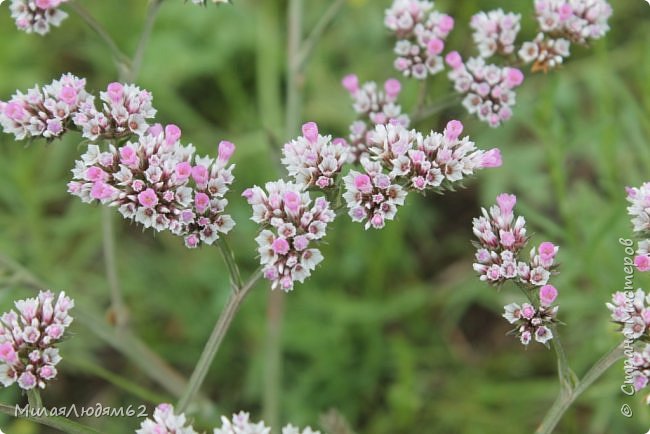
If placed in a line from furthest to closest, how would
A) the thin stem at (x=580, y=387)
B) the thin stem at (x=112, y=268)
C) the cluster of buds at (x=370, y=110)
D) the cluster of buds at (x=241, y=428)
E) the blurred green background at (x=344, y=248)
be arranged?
the blurred green background at (x=344, y=248)
the thin stem at (x=112, y=268)
the cluster of buds at (x=370, y=110)
the thin stem at (x=580, y=387)
the cluster of buds at (x=241, y=428)

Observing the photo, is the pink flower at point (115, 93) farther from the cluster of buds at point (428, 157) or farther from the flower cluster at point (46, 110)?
the cluster of buds at point (428, 157)

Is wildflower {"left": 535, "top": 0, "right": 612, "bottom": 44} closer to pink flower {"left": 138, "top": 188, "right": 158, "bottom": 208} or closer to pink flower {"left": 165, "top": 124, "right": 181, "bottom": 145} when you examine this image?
pink flower {"left": 165, "top": 124, "right": 181, "bottom": 145}

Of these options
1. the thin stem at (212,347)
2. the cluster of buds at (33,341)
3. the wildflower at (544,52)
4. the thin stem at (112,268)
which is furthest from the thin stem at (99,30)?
the wildflower at (544,52)

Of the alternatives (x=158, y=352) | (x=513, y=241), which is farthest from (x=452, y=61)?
(x=158, y=352)

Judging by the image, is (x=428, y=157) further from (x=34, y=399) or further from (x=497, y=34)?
(x=34, y=399)

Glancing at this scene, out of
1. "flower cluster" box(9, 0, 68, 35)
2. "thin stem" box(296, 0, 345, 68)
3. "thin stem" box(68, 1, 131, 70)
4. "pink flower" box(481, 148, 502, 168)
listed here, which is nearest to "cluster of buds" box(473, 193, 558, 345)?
"pink flower" box(481, 148, 502, 168)

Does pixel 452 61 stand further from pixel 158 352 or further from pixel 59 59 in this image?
pixel 59 59
